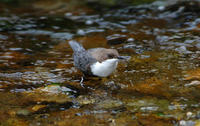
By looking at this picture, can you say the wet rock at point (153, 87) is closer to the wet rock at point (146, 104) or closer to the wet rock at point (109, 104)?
the wet rock at point (146, 104)

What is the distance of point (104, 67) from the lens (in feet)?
16.2

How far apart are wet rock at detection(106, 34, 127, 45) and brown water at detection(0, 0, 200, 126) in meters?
0.03

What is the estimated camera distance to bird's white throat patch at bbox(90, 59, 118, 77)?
493 centimetres

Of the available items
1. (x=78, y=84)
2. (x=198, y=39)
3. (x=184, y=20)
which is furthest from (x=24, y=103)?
(x=184, y=20)

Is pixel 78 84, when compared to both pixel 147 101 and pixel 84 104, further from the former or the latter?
pixel 147 101

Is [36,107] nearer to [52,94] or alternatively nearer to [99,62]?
[52,94]

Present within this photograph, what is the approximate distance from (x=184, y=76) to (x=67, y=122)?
2.22m

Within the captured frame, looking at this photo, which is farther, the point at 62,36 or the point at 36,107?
the point at 62,36

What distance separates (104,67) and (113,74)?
554 mm

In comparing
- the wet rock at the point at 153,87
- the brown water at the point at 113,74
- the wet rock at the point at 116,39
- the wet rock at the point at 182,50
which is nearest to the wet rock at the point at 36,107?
the brown water at the point at 113,74

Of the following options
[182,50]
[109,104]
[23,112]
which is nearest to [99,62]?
[109,104]

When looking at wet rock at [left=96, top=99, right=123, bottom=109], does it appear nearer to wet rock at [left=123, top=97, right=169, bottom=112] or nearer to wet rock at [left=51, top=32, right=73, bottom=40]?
wet rock at [left=123, top=97, right=169, bottom=112]

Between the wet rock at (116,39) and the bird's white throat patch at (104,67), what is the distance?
2.40 meters

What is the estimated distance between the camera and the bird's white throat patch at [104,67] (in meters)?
4.93
